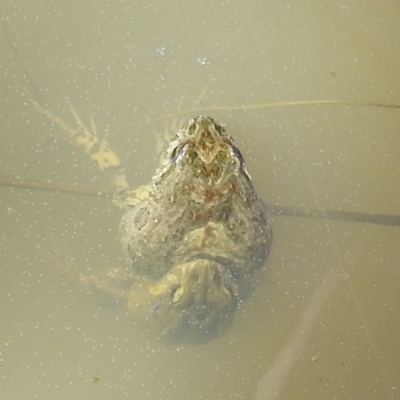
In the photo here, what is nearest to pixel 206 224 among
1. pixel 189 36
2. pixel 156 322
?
pixel 156 322

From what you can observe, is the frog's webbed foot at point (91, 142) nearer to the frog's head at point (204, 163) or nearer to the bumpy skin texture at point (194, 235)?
the bumpy skin texture at point (194, 235)

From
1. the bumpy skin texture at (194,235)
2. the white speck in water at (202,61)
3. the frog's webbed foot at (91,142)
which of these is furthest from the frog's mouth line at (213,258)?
the white speck in water at (202,61)

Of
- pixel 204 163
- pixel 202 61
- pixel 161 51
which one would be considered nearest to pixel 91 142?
pixel 161 51

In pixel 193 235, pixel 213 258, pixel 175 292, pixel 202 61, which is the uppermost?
pixel 202 61

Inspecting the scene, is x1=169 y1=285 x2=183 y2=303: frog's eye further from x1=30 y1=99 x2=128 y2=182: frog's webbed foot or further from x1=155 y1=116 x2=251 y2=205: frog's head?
x1=30 y1=99 x2=128 y2=182: frog's webbed foot

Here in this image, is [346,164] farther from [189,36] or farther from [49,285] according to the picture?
[49,285]

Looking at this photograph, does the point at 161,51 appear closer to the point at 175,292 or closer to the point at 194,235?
the point at 194,235

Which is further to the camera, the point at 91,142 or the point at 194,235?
the point at 91,142

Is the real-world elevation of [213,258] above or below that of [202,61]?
below

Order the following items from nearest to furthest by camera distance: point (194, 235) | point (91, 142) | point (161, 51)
Result: point (194, 235) → point (91, 142) → point (161, 51)

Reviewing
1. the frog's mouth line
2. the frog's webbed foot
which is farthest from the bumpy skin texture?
the frog's webbed foot
